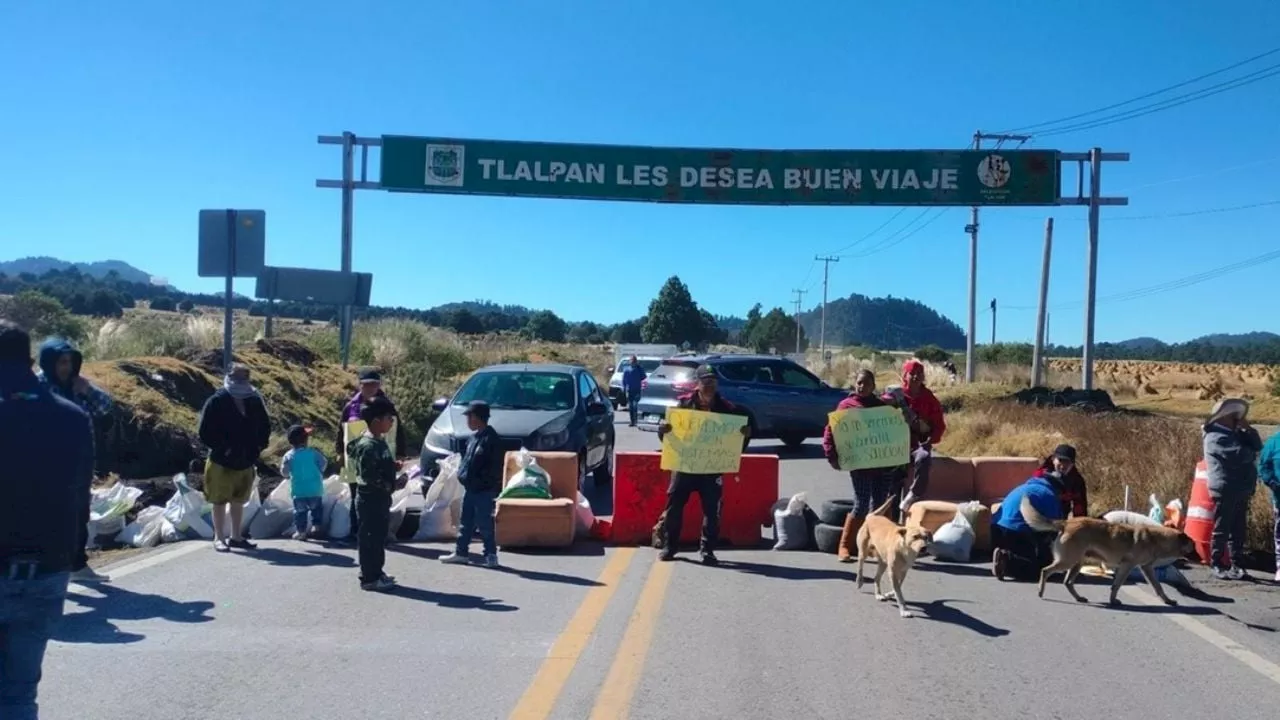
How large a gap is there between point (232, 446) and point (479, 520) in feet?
7.53

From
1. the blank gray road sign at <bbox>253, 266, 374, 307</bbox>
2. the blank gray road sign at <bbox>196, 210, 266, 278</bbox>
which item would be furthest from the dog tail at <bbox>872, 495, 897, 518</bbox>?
the blank gray road sign at <bbox>253, 266, 374, 307</bbox>

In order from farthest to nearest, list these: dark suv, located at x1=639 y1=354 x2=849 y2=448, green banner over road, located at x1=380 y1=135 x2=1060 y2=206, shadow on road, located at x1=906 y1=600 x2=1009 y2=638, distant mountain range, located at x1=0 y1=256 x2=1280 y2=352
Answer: distant mountain range, located at x1=0 y1=256 x2=1280 y2=352 → green banner over road, located at x1=380 y1=135 x2=1060 y2=206 → dark suv, located at x1=639 y1=354 x2=849 y2=448 → shadow on road, located at x1=906 y1=600 x2=1009 y2=638

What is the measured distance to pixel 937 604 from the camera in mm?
7789

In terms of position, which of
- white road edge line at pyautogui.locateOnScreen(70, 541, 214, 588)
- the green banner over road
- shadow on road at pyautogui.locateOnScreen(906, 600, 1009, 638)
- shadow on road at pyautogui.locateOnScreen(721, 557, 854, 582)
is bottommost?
white road edge line at pyautogui.locateOnScreen(70, 541, 214, 588)

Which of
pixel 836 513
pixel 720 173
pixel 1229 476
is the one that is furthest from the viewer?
pixel 720 173

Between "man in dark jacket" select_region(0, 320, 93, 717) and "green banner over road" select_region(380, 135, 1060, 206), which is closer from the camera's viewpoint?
"man in dark jacket" select_region(0, 320, 93, 717)

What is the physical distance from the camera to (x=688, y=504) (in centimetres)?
1017

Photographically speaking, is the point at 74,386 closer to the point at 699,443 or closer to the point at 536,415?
the point at 699,443

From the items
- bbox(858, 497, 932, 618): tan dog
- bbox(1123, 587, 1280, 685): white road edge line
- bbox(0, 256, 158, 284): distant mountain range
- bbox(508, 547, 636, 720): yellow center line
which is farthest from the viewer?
bbox(0, 256, 158, 284): distant mountain range

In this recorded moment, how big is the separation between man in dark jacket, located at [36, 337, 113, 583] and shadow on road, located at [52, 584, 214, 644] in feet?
1.04

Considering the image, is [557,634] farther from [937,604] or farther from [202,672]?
[937,604]

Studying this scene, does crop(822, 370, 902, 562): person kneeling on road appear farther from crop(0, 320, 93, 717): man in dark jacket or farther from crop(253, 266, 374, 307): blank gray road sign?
crop(253, 266, 374, 307): blank gray road sign

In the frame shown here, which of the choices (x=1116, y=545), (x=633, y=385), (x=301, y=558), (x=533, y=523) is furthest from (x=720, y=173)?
(x=1116, y=545)

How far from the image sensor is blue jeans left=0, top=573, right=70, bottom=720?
3828mm
